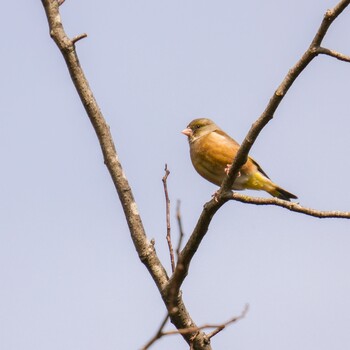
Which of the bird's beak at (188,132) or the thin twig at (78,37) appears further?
the bird's beak at (188,132)

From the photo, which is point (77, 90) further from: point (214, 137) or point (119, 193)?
point (214, 137)

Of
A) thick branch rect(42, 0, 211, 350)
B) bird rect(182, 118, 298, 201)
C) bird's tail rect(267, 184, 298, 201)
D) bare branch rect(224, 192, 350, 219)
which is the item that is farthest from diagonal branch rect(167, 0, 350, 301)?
bird's tail rect(267, 184, 298, 201)

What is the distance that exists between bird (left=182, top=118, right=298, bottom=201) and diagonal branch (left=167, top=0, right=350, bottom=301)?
2799mm

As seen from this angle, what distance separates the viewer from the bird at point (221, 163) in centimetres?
753

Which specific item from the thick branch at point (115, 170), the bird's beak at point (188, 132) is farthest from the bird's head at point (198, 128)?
the thick branch at point (115, 170)

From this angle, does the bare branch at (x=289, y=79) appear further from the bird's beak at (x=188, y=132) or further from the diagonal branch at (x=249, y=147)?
the bird's beak at (x=188, y=132)

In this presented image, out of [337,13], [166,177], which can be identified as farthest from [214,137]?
[337,13]

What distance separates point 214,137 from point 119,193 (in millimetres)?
3237

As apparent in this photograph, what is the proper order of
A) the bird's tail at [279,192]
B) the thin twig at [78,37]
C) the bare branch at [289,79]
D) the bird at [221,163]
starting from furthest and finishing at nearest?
1. the bird's tail at [279,192]
2. the bird at [221,163]
3. the thin twig at [78,37]
4. the bare branch at [289,79]

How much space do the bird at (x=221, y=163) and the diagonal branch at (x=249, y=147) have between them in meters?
2.80

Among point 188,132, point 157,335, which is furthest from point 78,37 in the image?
point 188,132

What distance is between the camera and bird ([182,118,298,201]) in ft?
24.7

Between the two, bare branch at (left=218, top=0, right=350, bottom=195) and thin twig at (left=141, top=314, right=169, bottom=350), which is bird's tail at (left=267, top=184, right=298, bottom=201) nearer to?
bare branch at (left=218, top=0, right=350, bottom=195)

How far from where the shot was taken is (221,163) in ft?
24.6
